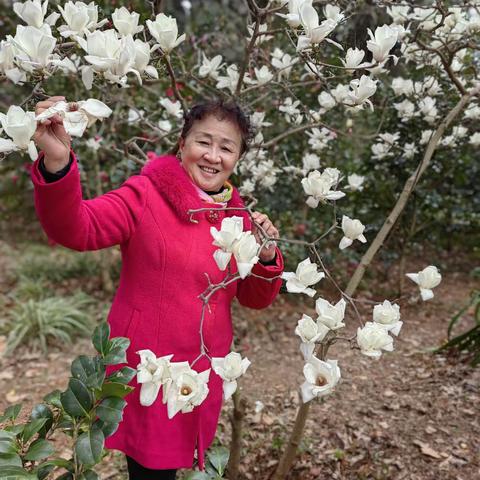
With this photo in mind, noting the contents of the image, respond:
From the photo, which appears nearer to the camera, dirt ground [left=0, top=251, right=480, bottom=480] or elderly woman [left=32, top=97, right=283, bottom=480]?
elderly woman [left=32, top=97, right=283, bottom=480]

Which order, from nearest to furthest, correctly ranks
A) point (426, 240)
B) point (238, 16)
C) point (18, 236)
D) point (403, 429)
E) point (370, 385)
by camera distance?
point (403, 429) → point (370, 385) → point (426, 240) → point (18, 236) → point (238, 16)

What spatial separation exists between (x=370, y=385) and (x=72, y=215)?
2283 mm

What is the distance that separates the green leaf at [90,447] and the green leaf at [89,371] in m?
0.10

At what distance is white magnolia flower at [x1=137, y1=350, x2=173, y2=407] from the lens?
91cm

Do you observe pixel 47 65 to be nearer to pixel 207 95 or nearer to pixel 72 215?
pixel 72 215

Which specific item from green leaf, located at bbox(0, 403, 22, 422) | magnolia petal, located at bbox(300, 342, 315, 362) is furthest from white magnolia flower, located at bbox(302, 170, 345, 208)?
green leaf, located at bbox(0, 403, 22, 422)

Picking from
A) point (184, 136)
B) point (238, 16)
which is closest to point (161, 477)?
point (184, 136)

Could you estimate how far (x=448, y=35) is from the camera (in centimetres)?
202

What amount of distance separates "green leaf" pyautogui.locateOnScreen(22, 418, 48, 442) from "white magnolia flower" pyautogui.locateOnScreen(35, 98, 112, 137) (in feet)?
1.98

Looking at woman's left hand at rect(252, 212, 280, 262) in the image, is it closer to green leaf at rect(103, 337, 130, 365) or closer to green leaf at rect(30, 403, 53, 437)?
green leaf at rect(103, 337, 130, 365)

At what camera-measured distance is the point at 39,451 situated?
0.94 m

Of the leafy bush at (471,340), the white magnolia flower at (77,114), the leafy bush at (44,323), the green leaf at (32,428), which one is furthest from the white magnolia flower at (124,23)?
the leafy bush at (44,323)

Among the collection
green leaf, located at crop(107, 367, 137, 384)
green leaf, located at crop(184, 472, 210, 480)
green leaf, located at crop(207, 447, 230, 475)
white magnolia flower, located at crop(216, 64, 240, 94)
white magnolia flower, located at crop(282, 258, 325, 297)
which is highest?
white magnolia flower, located at crop(216, 64, 240, 94)

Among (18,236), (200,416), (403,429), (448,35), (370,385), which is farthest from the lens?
(18,236)
